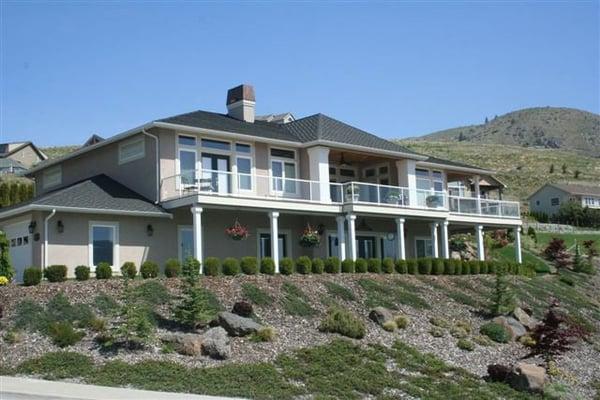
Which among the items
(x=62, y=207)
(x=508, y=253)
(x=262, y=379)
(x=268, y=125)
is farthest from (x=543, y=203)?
(x=262, y=379)

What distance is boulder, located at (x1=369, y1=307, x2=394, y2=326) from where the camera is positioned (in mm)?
25298

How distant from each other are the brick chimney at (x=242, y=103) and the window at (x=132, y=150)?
21.0ft

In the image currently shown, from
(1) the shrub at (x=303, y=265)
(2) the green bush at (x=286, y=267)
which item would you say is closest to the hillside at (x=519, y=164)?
(1) the shrub at (x=303, y=265)

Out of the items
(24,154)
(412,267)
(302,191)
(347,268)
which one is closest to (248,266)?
(347,268)

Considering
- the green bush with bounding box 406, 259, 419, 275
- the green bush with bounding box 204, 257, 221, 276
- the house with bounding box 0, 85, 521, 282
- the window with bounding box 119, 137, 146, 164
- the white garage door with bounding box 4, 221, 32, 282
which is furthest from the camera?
the green bush with bounding box 406, 259, 419, 275

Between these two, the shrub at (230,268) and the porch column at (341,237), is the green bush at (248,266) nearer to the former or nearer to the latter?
the shrub at (230,268)

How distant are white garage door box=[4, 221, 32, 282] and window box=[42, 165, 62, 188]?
746cm

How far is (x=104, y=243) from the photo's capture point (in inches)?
1174

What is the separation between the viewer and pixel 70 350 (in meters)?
19.0

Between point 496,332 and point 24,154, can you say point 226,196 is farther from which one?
point 24,154

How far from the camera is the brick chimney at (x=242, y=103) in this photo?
37.7 m

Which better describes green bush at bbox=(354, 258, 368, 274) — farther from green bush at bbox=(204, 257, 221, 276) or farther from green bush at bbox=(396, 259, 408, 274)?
green bush at bbox=(204, 257, 221, 276)

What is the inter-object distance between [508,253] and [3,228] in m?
34.7

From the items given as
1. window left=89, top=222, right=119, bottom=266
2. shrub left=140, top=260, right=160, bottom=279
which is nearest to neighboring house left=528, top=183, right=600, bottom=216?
window left=89, top=222, right=119, bottom=266
